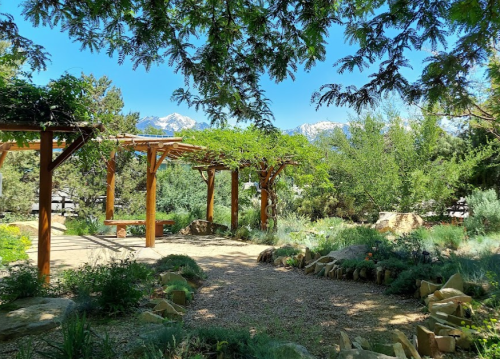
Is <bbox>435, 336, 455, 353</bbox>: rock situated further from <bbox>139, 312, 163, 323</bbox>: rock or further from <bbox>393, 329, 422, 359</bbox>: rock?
<bbox>139, 312, 163, 323</bbox>: rock

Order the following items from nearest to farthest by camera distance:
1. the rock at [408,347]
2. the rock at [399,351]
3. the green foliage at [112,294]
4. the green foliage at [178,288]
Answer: the rock at [399,351], the rock at [408,347], the green foliage at [112,294], the green foliage at [178,288]

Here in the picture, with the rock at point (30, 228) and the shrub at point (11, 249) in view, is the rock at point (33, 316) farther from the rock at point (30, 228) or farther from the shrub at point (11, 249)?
the rock at point (30, 228)

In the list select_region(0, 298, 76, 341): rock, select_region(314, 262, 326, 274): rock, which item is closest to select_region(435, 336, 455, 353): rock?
select_region(0, 298, 76, 341): rock

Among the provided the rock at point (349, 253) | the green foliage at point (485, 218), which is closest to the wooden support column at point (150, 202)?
the rock at point (349, 253)

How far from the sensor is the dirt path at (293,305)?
10.6 feet

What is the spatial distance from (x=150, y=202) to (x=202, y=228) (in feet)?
12.4

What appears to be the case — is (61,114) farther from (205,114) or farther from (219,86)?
(219,86)

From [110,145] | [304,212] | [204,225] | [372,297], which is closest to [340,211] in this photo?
[304,212]

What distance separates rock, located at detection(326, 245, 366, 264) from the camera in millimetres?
6094

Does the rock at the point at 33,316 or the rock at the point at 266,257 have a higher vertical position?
the rock at the point at 33,316

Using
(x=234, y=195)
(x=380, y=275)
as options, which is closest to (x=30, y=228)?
(x=234, y=195)

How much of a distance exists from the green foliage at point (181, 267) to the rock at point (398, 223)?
5623 mm

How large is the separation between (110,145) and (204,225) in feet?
24.7

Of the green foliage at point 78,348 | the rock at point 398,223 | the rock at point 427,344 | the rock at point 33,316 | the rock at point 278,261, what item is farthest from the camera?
the rock at point 398,223
